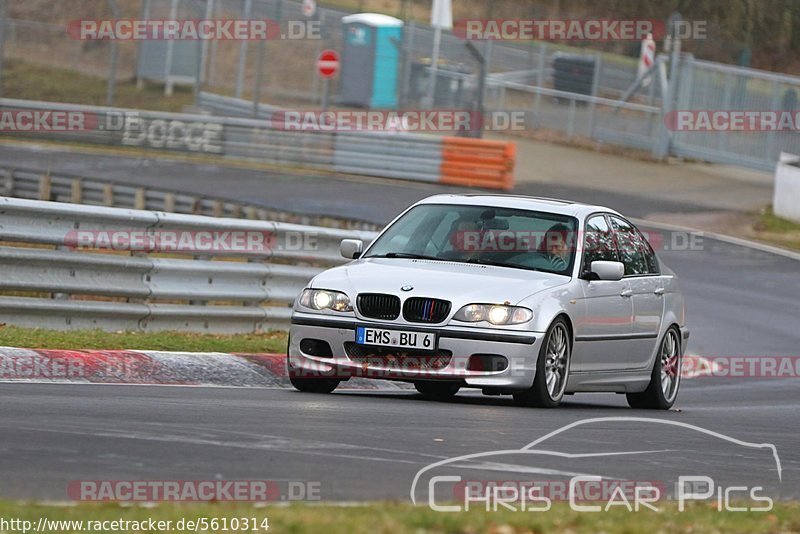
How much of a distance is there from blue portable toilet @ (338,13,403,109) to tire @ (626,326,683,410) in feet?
112

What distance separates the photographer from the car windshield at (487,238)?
35.7ft

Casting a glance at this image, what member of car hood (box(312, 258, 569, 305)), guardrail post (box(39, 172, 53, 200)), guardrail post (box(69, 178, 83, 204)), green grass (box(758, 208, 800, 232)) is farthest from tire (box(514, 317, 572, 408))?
green grass (box(758, 208, 800, 232))

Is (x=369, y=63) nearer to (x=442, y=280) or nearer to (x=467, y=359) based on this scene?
(x=442, y=280)

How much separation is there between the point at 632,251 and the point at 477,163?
21289mm

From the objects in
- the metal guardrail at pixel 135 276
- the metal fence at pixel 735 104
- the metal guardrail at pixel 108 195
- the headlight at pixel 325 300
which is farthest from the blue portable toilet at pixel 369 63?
the headlight at pixel 325 300

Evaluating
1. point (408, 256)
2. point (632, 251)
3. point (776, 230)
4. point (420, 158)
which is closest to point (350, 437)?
point (408, 256)

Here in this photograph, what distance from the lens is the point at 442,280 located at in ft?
33.5

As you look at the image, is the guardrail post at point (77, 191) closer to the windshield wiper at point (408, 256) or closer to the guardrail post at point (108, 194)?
the guardrail post at point (108, 194)

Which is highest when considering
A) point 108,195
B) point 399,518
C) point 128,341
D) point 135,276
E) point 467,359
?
point 399,518

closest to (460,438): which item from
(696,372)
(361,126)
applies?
(696,372)

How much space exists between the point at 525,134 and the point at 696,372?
2640 cm

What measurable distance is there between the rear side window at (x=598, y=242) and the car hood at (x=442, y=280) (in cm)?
54

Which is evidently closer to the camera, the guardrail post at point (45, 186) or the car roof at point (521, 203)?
the car roof at point (521, 203)

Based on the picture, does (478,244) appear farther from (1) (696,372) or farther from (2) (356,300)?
(1) (696,372)
